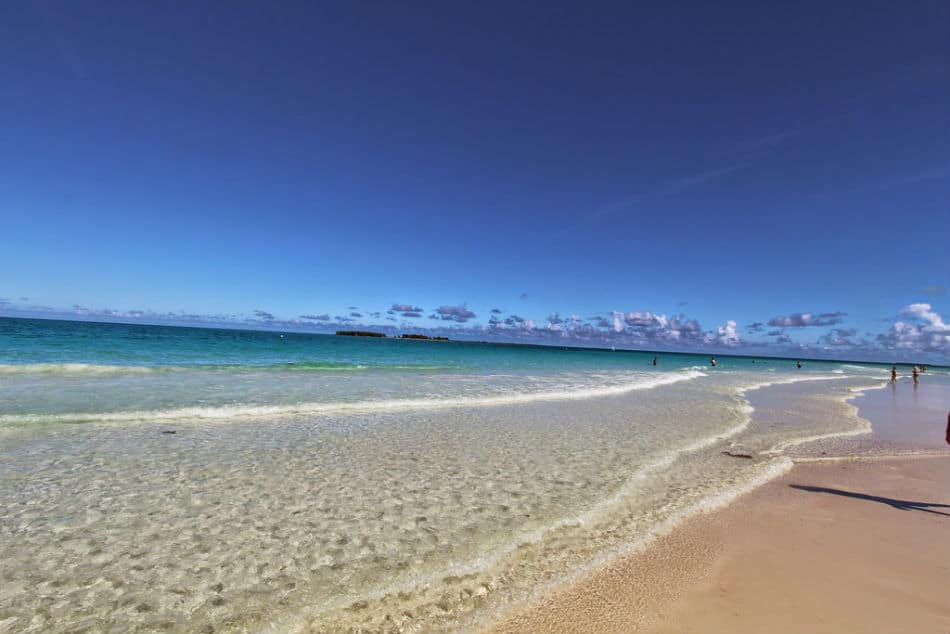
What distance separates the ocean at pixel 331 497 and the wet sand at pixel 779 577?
39 centimetres

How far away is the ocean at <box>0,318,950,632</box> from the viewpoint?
4617 millimetres

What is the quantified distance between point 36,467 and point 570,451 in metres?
11.2

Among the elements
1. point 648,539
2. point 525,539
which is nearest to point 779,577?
point 648,539

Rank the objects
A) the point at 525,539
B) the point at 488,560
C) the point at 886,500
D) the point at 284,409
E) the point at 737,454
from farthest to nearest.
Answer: the point at 284,409 < the point at 737,454 < the point at 886,500 < the point at 525,539 < the point at 488,560

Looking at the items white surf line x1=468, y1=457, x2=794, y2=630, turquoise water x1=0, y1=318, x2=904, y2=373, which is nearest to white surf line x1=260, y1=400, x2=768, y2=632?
white surf line x1=468, y1=457, x2=794, y2=630

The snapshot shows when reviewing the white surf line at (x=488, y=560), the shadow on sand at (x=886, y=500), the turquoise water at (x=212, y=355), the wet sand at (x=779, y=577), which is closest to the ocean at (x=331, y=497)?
the white surf line at (x=488, y=560)

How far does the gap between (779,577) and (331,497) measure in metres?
6.51

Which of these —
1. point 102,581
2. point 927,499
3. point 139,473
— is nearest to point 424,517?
point 102,581

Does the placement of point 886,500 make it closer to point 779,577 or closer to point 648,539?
point 779,577

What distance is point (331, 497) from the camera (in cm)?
752

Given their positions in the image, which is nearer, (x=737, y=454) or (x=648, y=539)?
(x=648, y=539)

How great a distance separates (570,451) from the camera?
11.3m

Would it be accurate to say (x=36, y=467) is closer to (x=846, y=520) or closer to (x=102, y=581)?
(x=102, y=581)

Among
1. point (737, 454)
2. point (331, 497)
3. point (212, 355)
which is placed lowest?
point (331, 497)
